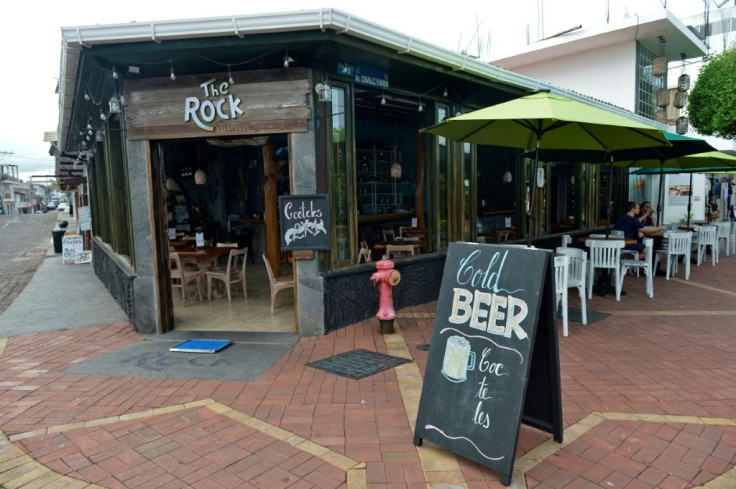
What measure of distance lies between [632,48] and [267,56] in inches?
541

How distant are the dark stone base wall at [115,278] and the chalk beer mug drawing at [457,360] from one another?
Result: 168 inches

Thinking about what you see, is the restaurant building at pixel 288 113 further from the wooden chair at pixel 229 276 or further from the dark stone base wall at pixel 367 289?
the wooden chair at pixel 229 276

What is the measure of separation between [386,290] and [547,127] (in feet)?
7.77

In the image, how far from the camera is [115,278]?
7.74 metres

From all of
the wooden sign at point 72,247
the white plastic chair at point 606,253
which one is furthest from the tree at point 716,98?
→ the wooden sign at point 72,247

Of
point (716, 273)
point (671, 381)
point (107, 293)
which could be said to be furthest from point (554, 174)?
point (107, 293)

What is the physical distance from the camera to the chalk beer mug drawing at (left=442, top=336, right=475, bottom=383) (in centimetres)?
285

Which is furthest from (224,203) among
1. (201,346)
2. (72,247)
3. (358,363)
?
(358,363)

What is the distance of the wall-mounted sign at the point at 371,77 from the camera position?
225 inches

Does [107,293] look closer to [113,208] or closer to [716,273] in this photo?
[113,208]

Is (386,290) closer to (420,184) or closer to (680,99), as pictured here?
(420,184)

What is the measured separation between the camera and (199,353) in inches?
194

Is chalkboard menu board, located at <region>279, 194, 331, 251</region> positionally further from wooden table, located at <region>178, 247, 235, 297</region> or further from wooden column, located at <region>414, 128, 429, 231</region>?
wooden column, located at <region>414, 128, 429, 231</region>

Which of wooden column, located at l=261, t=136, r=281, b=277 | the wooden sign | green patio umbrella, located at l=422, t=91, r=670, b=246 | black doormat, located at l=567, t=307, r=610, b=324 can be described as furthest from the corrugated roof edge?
the wooden sign
